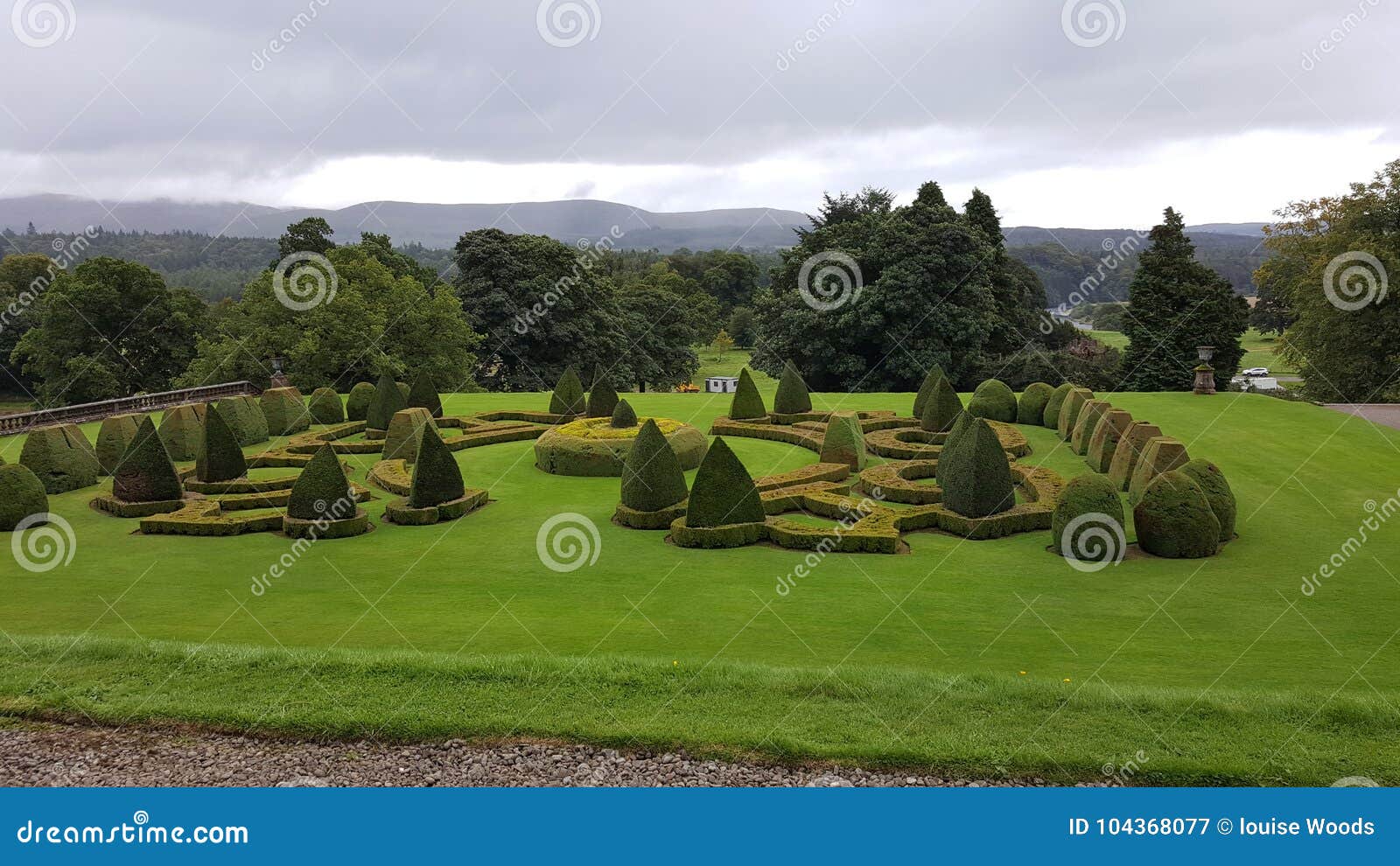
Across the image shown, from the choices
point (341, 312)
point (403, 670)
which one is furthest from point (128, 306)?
point (403, 670)

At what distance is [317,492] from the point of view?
64.1 ft

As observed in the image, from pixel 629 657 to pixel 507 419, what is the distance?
24810mm

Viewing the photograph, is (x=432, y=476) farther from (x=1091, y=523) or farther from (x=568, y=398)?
(x=1091, y=523)

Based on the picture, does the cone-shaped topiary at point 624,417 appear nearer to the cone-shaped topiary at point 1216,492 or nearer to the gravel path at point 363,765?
the cone-shaped topiary at point 1216,492

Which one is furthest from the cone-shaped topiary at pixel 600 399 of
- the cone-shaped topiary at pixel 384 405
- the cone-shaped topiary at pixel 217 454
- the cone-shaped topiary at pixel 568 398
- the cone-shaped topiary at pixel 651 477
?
the cone-shaped topiary at pixel 217 454

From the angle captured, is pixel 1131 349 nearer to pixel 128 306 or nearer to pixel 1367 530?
pixel 1367 530

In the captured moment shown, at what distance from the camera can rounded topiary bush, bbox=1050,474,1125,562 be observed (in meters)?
17.2

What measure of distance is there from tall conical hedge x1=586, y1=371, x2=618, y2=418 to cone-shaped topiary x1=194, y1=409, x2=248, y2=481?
11710mm

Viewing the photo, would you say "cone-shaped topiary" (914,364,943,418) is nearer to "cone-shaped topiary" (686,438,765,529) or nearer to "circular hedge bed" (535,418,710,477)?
"circular hedge bed" (535,418,710,477)

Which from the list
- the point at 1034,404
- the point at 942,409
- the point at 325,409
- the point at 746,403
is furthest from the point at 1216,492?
the point at 325,409

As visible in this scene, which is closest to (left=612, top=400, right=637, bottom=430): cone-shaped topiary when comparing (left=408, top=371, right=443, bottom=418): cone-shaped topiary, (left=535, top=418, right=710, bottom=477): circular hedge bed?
(left=535, top=418, right=710, bottom=477): circular hedge bed

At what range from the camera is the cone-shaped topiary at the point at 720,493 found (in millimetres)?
18422

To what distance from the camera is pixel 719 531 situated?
18.3 m

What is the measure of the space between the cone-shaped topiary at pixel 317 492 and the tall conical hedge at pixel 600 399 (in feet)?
41.5
